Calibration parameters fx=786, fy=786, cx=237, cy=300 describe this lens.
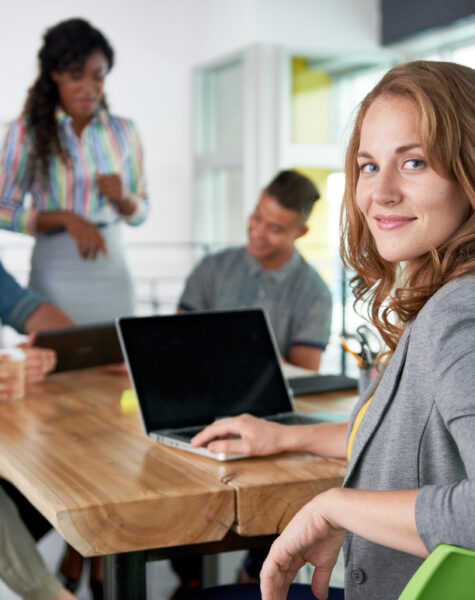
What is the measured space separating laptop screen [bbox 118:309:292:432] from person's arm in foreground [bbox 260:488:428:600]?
509mm

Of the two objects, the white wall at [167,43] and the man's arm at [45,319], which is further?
the white wall at [167,43]

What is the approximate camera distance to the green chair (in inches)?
24.9

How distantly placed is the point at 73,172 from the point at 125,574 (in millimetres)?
2098

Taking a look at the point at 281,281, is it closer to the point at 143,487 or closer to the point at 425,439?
the point at 143,487

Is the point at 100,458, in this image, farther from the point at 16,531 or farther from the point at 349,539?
the point at 349,539

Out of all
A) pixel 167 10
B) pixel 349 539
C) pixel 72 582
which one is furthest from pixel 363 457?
pixel 167 10

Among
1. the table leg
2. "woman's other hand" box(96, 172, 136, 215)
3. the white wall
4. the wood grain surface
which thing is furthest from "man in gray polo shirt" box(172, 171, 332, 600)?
the white wall

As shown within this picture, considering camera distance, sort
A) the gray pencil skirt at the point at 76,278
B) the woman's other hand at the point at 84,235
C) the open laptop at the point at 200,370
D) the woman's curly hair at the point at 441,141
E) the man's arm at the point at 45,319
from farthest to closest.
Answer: the gray pencil skirt at the point at 76,278, the woman's other hand at the point at 84,235, the man's arm at the point at 45,319, the open laptop at the point at 200,370, the woman's curly hair at the point at 441,141

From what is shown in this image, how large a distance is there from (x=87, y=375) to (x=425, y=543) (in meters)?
1.41

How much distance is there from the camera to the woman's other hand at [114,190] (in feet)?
9.46

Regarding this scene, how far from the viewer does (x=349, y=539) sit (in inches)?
36.0

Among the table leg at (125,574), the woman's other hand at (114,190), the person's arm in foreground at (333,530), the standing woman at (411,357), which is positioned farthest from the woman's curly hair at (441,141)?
the woman's other hand at (114,190)

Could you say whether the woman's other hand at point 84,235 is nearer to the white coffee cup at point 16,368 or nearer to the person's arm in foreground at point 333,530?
the white coffee cup at point 16,368

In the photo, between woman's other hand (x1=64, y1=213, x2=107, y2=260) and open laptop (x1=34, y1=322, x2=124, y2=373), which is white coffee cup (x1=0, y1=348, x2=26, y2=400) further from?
woman's other hand (x1=64, y1=213, x2=107, y2=260)
